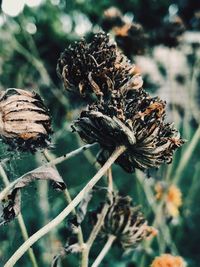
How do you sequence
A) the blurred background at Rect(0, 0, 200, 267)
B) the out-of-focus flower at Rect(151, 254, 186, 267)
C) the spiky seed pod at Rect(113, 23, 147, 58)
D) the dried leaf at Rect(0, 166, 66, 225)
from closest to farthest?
the dried leaf at Rect(0, 166, 66, 225) → the out-of-focus flower at Rect(151, 254, 186, 267) → the spiky seed pod at Rect(113, 23, 147, 58) → the blurred background at Rect(0, 0, 200, 267)

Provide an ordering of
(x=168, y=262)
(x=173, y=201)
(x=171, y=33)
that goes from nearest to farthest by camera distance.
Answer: (x=168, y=262)
(x=171, y=33)
(x=173, y=201)

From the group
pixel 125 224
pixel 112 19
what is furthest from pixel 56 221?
pixel 112 19

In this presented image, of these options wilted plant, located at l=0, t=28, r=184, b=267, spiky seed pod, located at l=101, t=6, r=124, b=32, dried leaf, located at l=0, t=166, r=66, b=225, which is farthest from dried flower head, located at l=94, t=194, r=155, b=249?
spiky seed pod, located at l=101, t=6, r=124, b=32

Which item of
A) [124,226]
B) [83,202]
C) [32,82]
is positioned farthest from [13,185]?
[32,82]

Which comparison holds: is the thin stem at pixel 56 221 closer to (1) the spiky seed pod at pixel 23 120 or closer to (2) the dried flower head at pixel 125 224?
(1) the spiky seed pod at pixel 23 120

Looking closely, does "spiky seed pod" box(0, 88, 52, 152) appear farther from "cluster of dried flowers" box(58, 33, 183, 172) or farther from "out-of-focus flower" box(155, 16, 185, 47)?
"out-of-focus flower" box(155, 16, 185, 47)

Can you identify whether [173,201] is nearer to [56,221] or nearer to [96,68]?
[96,68]
